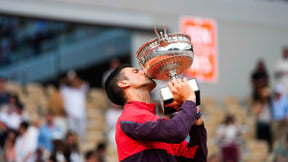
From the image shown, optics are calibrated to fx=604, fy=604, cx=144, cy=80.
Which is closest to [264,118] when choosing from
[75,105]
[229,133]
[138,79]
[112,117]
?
[229,133]

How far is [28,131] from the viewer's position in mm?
8750

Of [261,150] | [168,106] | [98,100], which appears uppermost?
[168,106]

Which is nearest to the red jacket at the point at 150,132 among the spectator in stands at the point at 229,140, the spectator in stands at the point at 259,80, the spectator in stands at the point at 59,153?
the spectator in stands at the point at 59,153

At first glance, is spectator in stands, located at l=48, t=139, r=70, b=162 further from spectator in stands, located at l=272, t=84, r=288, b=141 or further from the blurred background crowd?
→ spectator in stands, located at l=272, t=84, r=288, b=141

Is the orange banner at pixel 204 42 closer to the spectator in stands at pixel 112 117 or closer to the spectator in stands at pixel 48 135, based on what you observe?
the spectator in stands at pixel 112 117

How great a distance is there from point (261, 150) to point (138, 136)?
8360 millimetres

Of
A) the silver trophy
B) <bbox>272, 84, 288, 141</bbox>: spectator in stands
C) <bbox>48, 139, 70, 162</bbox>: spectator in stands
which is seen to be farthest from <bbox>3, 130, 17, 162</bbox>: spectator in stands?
<bbox>272, 84, 288, 141</bbox>: spectator in stands

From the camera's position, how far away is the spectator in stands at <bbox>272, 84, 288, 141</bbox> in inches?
480

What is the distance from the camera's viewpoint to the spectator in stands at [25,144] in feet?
28.0

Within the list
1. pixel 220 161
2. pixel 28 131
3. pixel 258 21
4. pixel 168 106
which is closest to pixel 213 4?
pixel 258 21

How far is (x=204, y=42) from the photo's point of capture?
14.8 meters

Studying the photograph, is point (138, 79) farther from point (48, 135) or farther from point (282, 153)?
point (48, 135)

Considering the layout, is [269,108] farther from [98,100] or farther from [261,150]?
[98,100]

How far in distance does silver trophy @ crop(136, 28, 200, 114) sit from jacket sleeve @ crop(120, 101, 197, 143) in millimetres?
157
